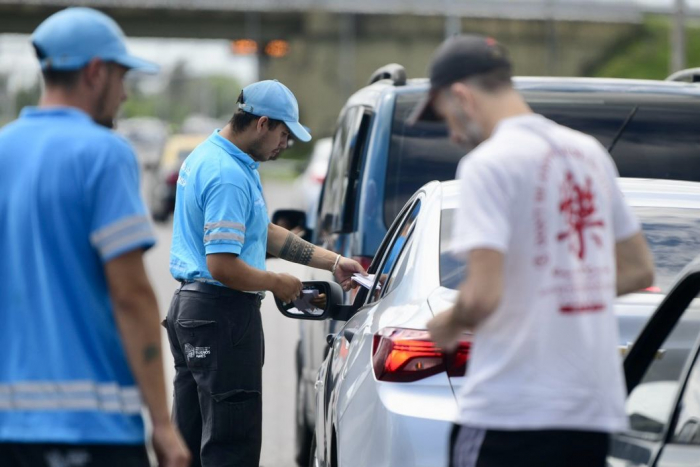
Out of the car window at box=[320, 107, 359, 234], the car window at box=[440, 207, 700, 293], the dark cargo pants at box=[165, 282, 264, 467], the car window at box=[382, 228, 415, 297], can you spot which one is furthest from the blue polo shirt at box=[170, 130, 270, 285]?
the car window at box=[320, 107, 359, 234]

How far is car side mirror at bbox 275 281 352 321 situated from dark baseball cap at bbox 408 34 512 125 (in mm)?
2496

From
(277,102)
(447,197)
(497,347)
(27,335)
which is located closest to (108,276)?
(27,335)

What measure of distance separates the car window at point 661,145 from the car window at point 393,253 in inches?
59.7

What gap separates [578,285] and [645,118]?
3.67 meters

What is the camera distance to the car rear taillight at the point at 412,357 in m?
4.12

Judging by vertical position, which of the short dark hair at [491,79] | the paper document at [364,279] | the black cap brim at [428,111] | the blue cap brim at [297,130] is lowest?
the paper document at [364,279]

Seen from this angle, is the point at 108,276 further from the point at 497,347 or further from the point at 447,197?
the point at 447,197

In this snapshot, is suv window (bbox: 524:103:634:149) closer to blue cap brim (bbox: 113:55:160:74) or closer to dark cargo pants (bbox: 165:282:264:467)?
dark cargo pants (bbox: 165:282:264:467)

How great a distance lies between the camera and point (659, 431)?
3398 mm

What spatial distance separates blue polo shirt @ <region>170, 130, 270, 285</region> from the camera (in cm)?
530

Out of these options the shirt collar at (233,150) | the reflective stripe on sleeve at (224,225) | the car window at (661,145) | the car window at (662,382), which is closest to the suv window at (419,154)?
the car window at (661,145)

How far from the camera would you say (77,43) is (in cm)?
335

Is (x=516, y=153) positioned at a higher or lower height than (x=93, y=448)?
higher

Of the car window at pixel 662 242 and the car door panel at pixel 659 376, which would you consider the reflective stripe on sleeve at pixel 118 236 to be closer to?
the car door panel at pixel 659 376
